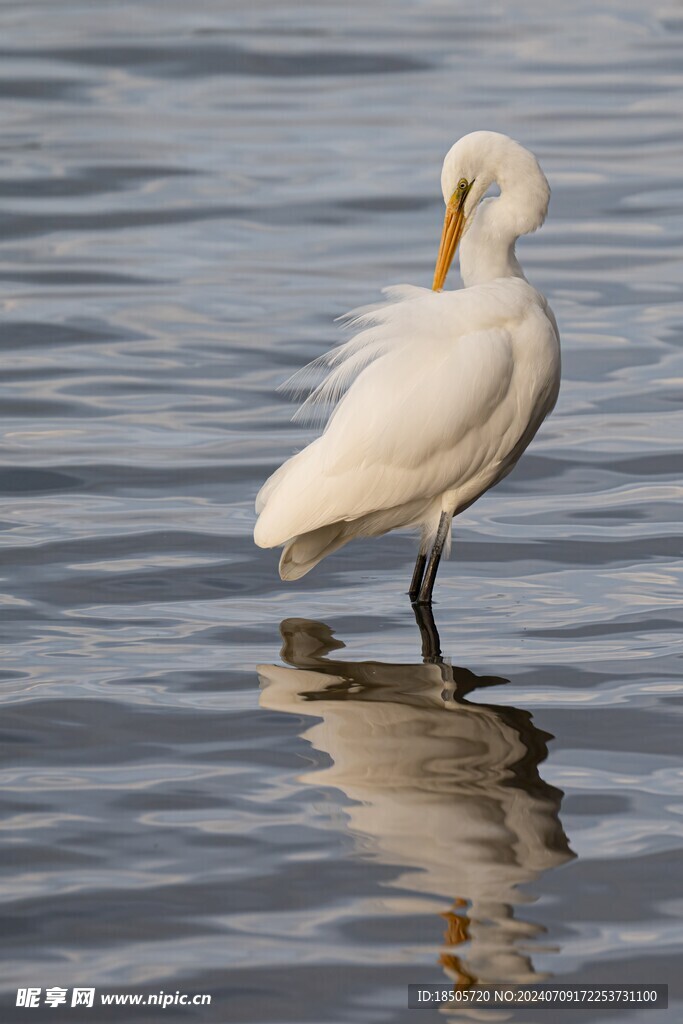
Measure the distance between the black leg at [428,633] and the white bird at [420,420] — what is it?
1.6 inches

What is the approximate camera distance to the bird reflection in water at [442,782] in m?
4.47

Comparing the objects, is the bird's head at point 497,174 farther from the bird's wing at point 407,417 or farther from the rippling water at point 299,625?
the rippling water at point 299,625

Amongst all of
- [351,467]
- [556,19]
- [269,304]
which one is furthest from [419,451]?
[556,19]

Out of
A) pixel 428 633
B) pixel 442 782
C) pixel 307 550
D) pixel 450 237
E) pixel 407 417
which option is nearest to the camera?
pixel 442 782

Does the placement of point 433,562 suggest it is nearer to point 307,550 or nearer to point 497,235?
point 307,550

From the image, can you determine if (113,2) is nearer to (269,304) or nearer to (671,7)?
(671,7)

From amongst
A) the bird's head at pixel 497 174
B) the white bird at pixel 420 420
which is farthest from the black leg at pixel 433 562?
the bird's head at pixel 497 174

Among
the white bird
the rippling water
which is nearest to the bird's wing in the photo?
the white bird

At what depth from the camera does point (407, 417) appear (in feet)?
22.2

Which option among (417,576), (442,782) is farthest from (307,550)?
(442,782)

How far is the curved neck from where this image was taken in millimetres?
Answer: 7281

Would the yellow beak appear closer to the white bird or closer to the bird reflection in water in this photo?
the white bird

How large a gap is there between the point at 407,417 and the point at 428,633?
75 cm

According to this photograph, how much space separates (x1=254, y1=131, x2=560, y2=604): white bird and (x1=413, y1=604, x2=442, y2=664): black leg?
0.13 feet
